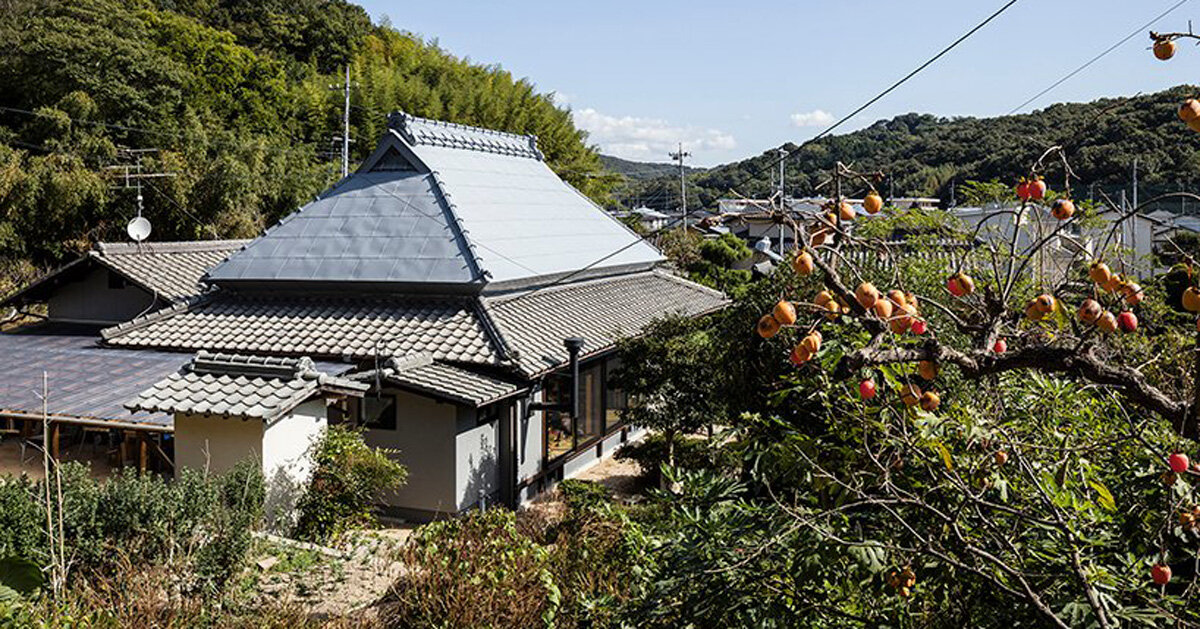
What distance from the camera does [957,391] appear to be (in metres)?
4.16

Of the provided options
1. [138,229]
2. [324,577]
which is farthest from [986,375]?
[138,229]

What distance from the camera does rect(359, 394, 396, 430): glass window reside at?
10016 mm

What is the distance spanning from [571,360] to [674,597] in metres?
7.98

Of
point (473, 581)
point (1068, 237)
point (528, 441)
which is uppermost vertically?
point (1068, 237)

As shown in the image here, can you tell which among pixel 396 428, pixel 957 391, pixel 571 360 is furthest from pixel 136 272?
pixel 957 391

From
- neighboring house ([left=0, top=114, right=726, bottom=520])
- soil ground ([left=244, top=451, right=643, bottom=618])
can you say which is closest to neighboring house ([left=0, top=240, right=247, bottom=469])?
neighboring house ([left=0, top=114, right=726, bottom=520])

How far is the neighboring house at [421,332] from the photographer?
7.76 metres

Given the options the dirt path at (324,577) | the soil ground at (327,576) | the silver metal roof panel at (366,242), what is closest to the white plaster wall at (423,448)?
the silver metal roof panel at (366,242)

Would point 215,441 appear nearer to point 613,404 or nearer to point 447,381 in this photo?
point 447,381

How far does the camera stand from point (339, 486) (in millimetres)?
7852

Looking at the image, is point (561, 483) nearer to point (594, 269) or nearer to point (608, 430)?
point (608, 430)

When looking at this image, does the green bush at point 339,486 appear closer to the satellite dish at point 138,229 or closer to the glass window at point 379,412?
the glass window at point 379,412

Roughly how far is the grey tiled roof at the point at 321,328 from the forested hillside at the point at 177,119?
502 inches

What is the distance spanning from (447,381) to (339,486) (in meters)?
2.05
